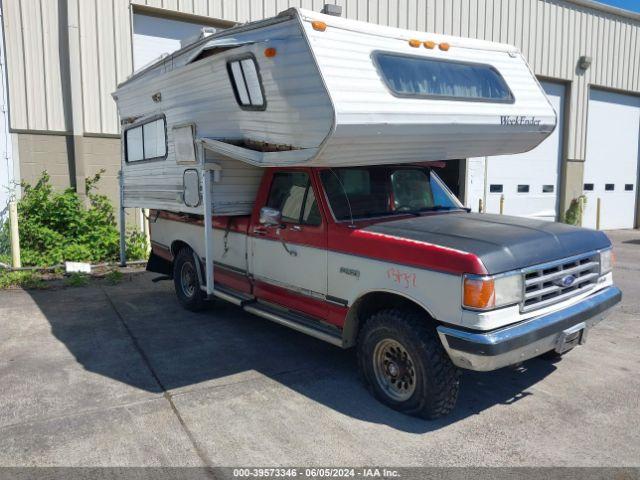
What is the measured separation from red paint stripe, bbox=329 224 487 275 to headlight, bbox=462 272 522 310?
6cm

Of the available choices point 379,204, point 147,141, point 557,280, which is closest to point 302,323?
point 379,204

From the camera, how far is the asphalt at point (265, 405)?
3635mm

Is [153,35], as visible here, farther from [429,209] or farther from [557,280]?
[557,280]

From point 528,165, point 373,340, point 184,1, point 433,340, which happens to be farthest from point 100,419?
point 528,165

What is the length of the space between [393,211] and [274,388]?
6.12ft

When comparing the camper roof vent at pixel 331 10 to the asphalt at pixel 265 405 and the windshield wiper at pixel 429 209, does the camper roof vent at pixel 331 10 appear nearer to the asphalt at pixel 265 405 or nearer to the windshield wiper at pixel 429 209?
the windshield wiper at pixel 429 209

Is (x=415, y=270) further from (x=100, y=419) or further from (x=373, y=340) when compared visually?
(x=100, y=419)

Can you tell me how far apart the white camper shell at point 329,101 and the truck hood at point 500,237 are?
0.64 metres

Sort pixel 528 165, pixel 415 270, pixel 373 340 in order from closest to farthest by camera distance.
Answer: pixel 415 270, pixel 373 340, pixel 528 165

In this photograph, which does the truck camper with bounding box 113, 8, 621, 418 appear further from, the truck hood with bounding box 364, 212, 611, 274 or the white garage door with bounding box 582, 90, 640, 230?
the white garage door with bounding box 582, 90, 640, 230

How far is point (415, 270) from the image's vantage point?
3.93 m

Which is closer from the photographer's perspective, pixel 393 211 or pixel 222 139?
pixel 393 211

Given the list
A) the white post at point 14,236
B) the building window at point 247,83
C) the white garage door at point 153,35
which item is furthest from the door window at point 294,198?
the white garage door at point 153,35

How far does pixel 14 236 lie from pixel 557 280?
8.39m
